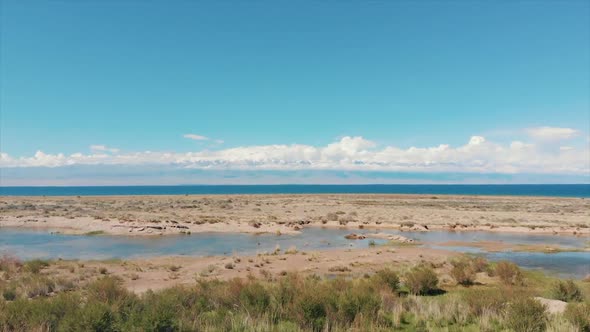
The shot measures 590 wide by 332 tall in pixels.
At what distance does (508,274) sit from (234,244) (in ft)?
71.7

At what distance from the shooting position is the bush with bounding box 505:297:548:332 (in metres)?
9.27

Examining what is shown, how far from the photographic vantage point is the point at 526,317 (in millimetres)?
9391

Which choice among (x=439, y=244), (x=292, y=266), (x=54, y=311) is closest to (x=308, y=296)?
(x=54, y=311)

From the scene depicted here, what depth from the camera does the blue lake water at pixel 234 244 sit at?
83.8 feet

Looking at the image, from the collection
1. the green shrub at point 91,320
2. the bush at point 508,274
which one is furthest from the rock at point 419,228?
the green shrub at point 91,320

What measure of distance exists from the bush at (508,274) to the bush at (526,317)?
825 centimetres

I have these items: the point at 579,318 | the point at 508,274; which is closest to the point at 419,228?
the point at 508,274

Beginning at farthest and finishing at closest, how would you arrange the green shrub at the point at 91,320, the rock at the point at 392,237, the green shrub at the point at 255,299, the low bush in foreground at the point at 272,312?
the rock at the point at 392,237 < the green shrub at the point at 255,299 < the low bush in foreground at the point at 272,312 < the green shrub at the point at 91,320

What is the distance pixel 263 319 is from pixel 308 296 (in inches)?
55.2

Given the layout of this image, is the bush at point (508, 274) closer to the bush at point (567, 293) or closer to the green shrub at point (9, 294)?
the bush at point (567, 293)

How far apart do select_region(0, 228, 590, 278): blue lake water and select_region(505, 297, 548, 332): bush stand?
545 inches

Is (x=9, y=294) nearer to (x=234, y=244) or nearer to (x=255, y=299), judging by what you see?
(x=255, y=299)

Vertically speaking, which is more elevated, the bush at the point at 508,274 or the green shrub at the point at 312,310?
the green shrub at the point at 312,310

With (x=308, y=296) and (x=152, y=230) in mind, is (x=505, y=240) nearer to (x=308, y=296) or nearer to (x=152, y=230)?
(x=308, y=296)
